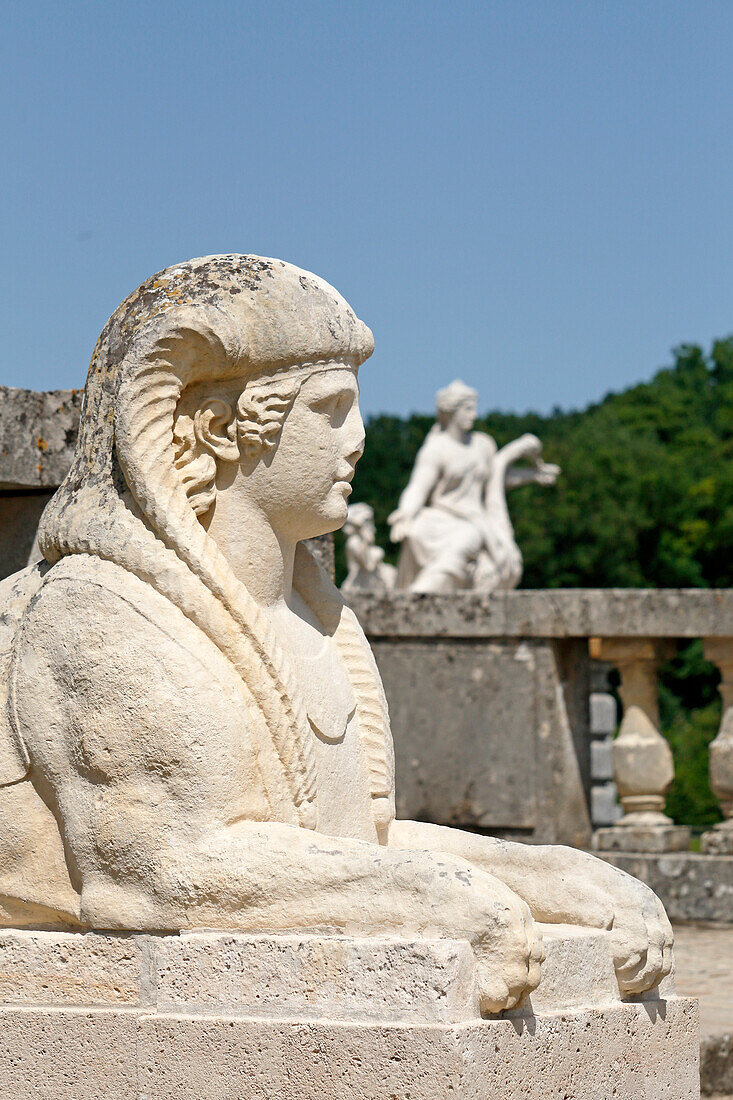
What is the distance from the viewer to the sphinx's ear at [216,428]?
10.6 ft

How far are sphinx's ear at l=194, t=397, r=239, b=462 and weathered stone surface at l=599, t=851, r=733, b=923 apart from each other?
16.1ft

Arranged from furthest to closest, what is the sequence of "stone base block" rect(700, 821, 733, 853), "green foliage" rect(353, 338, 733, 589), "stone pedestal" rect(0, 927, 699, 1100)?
"green foliage" rect(353, 338, 733, 589)
"stone base block" rect(700, 821, 733, 853)
"stone pedestal" rect(0, 927, 699, 1100)

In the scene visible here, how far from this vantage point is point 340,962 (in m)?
2.80

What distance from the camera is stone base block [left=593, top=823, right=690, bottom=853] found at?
7.87 meters

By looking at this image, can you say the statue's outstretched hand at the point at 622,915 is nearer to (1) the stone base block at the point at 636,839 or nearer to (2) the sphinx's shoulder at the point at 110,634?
(2) the sphinx's shoulder at the point at 110,634

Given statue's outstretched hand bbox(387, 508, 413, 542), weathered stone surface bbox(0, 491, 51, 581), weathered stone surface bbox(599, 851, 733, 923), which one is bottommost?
weathered stone surface bbox(599, 851, 733, 923)

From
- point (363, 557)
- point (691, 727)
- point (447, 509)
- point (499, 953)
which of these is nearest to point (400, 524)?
point (447, 509)

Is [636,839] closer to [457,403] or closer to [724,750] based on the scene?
[724,750]

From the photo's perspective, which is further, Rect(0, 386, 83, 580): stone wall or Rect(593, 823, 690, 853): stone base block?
Rect(593, 823, 690, 853): stone base block

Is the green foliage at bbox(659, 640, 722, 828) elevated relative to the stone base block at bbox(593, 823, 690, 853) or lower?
lower

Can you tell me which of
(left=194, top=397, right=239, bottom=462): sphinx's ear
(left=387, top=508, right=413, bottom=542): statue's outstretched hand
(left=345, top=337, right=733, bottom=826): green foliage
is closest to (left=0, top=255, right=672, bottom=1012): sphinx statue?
(left=194, top=397, right=239, bottom=462): sphinx's ear

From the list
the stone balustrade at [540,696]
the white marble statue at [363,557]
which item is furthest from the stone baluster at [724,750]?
the white marble statue at [363,557]

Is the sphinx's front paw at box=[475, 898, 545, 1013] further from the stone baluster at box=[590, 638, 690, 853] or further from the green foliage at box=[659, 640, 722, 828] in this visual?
the green foliage at box=[659, 640, 722, 828]

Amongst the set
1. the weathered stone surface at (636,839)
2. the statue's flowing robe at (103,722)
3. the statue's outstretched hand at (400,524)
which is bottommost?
the weathered stone surface at (636,839)
